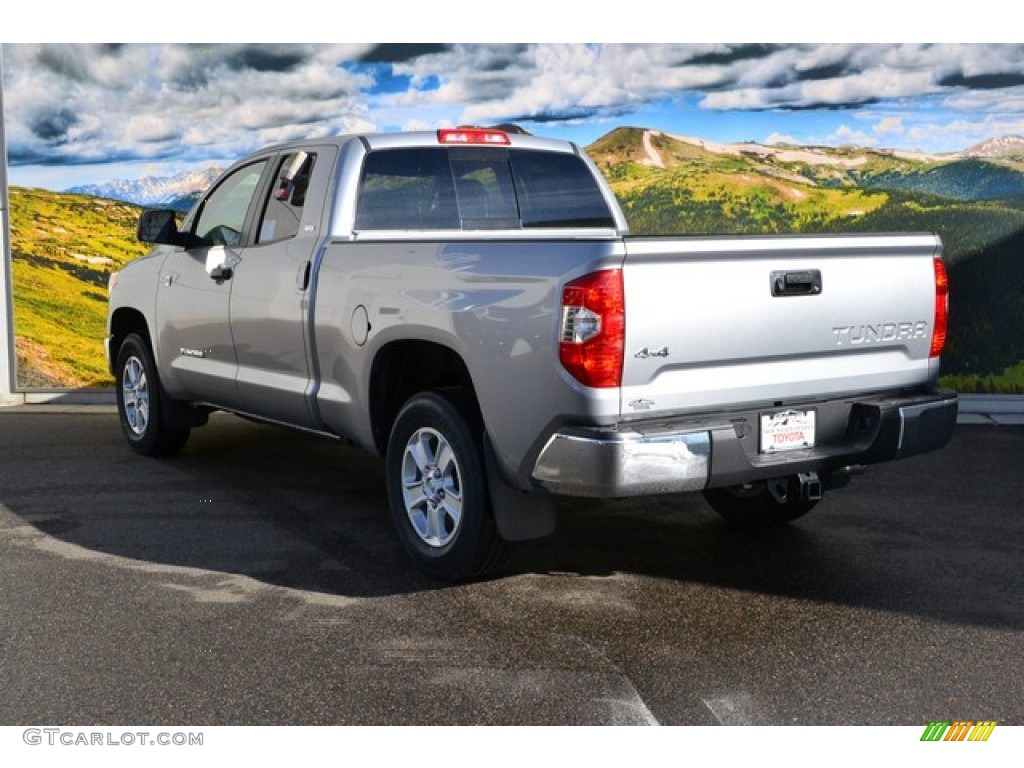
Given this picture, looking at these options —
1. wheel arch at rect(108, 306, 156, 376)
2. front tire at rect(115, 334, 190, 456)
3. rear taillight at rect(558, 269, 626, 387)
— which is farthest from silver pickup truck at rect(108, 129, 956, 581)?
wheel arch at rect(108, 306, 156, 376)

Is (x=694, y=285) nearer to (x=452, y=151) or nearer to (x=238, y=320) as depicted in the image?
(x=452, y=151)

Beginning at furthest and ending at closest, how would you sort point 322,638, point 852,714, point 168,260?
1. point 168,260
2. point 322,638
3. point 852,714

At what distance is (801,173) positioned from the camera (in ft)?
35.6

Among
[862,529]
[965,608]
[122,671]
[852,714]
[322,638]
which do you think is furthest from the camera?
[862,529]

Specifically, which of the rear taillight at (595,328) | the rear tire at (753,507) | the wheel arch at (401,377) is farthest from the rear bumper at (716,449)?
the wheel arch at (401,377)

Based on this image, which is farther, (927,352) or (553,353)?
(927,352)

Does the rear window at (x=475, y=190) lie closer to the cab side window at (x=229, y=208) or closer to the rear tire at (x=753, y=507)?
the cab side window at (x=229, y=208)

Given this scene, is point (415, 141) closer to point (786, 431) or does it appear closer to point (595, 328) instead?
A: point (595, 328)

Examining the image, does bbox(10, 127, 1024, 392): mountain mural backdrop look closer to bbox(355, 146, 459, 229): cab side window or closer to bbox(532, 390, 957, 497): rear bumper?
bbox(355, 146, 459, 229): cab side window

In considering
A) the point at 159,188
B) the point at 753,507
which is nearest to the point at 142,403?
the point at 159,188

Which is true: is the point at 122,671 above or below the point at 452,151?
below

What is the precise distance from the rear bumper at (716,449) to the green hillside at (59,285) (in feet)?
25.2

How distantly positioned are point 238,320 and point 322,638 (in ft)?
8.18

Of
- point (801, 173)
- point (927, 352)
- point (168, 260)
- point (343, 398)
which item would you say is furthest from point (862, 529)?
point (801, 173)
